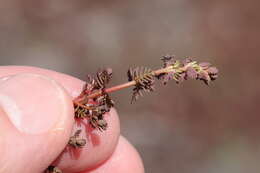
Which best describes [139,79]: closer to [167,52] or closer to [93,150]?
[93,150]

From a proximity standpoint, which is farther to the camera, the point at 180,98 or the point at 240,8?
the point at 240,8

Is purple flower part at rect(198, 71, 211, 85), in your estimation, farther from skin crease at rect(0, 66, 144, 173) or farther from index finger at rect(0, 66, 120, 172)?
index finger at rect(0, 66, 120, 172)

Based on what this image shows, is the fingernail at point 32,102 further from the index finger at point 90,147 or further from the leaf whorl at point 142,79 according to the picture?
the index finger at point 90,147

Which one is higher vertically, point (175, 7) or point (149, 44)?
point (175, 7)

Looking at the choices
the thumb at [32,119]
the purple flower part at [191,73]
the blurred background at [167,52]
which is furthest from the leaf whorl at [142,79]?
the blurred background at [167,52]

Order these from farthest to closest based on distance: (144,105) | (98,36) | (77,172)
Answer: (98,36)
(144,105)
(77,172)

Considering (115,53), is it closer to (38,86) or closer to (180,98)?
(180,98)

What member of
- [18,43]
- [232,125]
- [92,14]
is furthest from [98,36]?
[232,125]

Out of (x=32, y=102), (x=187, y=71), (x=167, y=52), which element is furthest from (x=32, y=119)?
(x=167, y=52)
